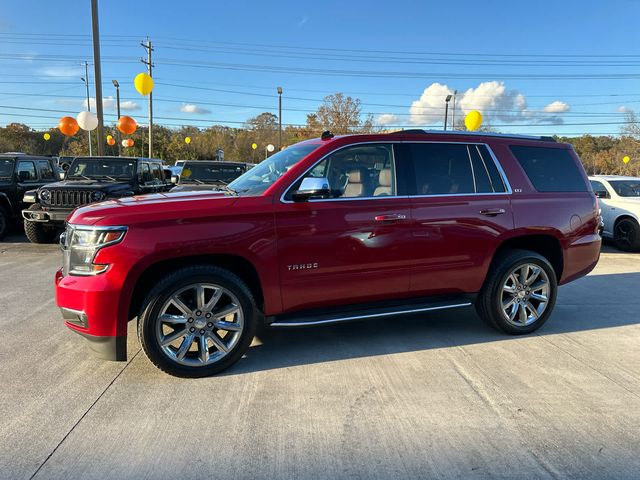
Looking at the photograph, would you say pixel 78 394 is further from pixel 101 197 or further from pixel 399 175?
pixel 101 197

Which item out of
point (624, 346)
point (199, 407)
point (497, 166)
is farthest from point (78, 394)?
point (624, 346)

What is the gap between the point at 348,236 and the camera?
373cm

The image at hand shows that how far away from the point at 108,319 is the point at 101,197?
598 centimetres

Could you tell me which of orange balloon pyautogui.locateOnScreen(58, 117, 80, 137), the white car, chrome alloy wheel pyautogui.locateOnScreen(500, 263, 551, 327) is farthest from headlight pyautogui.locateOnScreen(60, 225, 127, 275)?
orange balloon pyautogui.locateOnScreen(58, 117, 80, 137)

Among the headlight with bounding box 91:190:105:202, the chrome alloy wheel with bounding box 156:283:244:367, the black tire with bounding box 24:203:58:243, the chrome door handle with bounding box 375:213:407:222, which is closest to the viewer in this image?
the chrome alloy wheel with bounding box 156:283:244:367

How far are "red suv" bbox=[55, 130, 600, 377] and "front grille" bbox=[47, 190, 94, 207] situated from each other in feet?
17.9

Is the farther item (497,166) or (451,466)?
(497,166)

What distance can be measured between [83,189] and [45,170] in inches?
133

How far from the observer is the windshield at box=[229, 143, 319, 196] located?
12.7 feet

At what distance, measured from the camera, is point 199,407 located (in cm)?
309

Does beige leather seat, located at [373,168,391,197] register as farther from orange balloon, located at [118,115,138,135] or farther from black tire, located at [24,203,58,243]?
orange balloon, located at [118,115,138,135]

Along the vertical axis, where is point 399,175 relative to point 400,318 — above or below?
above

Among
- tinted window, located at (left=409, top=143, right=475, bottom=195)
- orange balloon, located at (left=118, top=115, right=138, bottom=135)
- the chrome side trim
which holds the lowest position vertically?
the chrome side trim

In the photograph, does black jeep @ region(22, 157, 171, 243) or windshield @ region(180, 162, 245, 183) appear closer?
black jeep @ region(22, 157, 171, 243)
